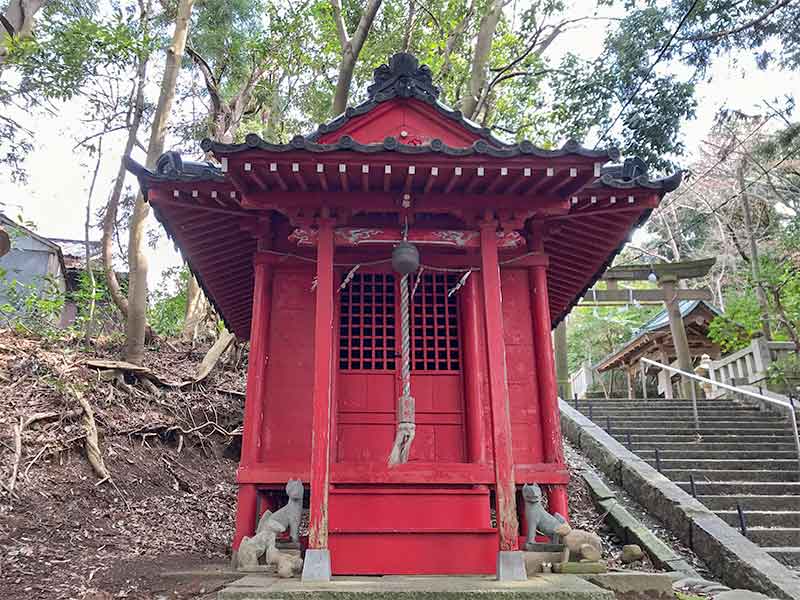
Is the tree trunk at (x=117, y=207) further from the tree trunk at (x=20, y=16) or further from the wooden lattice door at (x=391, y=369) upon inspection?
the wooden lattice door at (x=391, y=369)

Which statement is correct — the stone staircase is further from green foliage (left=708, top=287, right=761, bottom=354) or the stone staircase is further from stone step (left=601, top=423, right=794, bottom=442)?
green foliage (left=708, top=287, right=761, bottom=354)

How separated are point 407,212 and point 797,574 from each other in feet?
18.5

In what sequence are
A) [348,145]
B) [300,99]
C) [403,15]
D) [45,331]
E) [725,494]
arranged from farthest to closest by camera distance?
[300,99] < [403,15] < [45,331] < [725,494] < [348,145]

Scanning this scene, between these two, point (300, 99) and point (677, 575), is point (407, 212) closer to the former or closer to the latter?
point (677, 575)

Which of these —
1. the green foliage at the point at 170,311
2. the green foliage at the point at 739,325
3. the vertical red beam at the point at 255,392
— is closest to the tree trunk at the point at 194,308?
the green foliage at the point at 170,311

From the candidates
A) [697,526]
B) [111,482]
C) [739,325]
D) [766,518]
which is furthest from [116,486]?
[739,325]

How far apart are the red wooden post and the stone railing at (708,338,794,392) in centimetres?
1271

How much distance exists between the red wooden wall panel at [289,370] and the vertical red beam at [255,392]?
111 millimetres

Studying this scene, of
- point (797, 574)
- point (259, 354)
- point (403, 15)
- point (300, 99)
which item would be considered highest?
point (403, 15)

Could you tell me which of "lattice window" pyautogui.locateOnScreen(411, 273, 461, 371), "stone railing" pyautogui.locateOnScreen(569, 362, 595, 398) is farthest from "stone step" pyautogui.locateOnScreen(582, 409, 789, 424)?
"stone railing" pyautogui.locateOnScreen(569, 362, 595, 398)

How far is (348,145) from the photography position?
17.2 ft

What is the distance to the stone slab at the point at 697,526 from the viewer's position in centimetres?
595

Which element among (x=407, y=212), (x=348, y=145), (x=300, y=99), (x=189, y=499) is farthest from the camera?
(x=300, y=99)

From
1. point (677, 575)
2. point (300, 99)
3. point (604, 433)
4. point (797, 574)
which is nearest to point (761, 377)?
point (604, 433)
